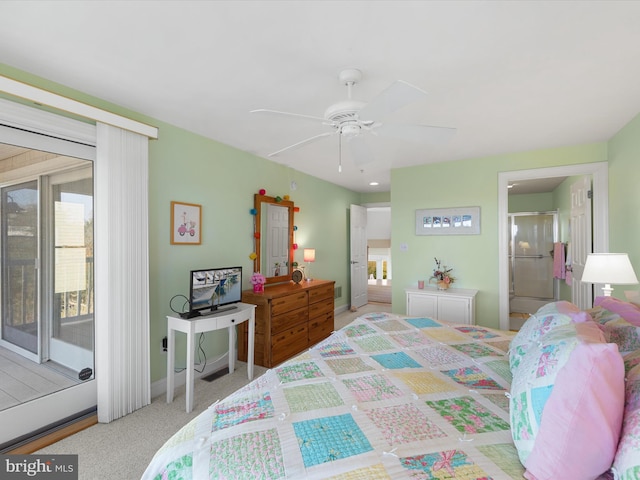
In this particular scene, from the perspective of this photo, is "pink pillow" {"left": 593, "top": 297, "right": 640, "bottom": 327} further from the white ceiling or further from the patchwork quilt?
the white ceiling

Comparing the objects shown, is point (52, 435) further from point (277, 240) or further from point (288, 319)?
point (277, 240)

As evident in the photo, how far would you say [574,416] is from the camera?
35.8 inches

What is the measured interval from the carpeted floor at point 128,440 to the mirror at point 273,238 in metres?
1.60

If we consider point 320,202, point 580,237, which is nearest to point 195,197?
point 320,202

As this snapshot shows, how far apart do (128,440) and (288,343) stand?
5.71 feet

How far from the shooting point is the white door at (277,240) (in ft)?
13.3

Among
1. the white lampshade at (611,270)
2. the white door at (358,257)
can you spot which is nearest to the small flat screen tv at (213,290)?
the white lampshade at (611,270)

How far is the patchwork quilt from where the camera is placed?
986 millimetres

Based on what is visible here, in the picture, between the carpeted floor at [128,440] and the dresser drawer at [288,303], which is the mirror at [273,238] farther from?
the carpeted floor at [128,440]

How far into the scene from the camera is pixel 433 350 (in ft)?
6.43

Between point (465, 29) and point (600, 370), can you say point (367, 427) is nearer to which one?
point (600, 370)

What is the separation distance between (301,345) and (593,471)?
3126 millimetres

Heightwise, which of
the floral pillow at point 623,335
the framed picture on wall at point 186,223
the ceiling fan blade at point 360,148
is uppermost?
the ceiling fan blade at point 360,148

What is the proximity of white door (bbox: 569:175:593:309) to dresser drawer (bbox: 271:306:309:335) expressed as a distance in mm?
3189
